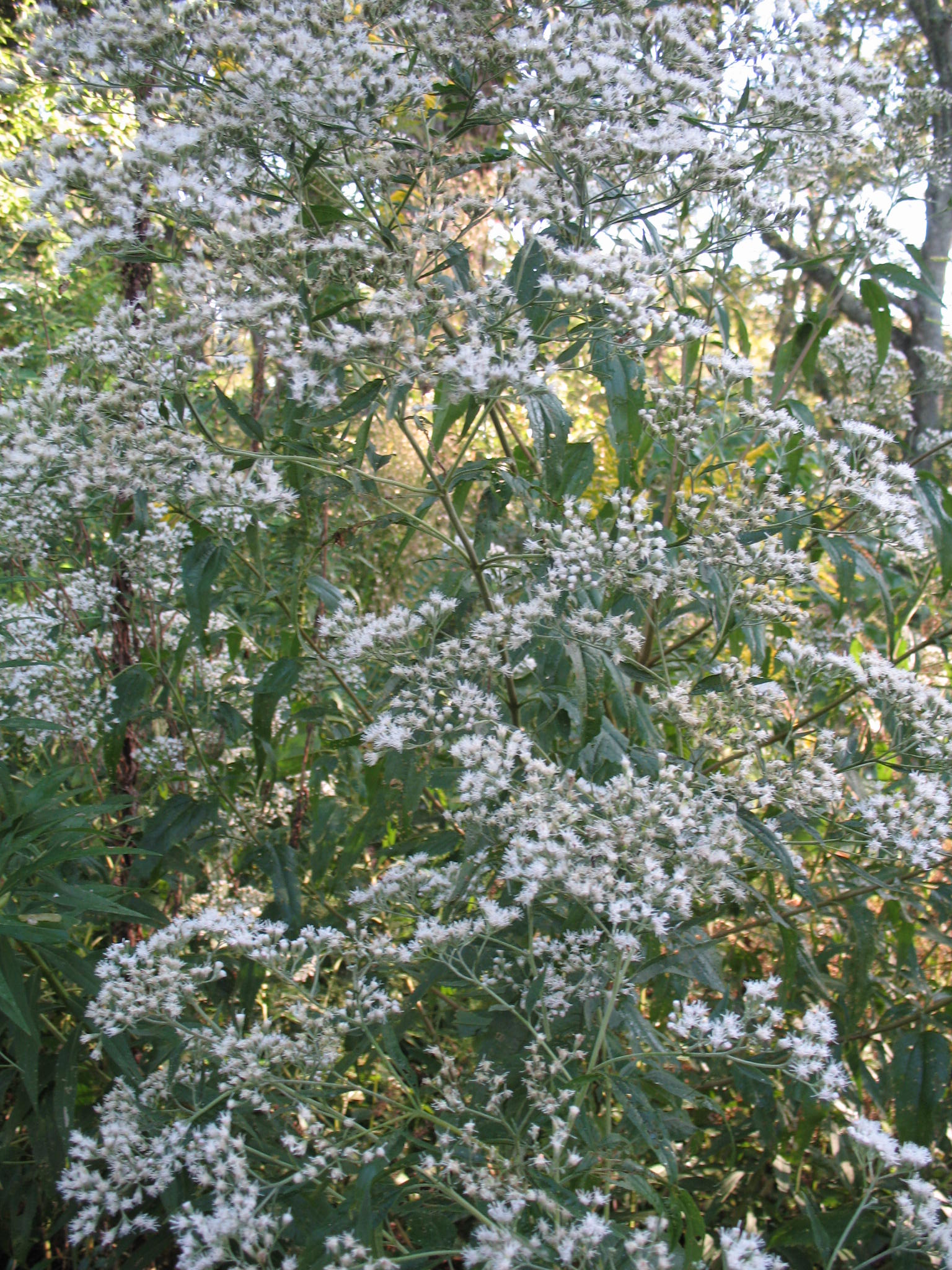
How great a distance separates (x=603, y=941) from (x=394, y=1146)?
20.9 inches

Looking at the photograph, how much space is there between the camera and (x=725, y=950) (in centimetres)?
328

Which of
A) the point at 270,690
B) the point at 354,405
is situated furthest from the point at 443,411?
the point at 270,690

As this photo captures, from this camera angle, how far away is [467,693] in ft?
6.52

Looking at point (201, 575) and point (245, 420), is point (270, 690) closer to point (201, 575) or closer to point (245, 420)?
point (201, 575)

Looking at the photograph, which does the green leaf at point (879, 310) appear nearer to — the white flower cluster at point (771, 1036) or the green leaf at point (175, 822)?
the white flower cluster at point (771, 1036)

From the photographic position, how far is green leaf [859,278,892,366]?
278cm

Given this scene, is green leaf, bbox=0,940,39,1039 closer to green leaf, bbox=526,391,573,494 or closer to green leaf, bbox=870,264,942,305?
green leaf, bbox=526,391,573,494

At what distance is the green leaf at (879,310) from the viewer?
2.78m

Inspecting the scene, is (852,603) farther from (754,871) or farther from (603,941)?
(603,941)

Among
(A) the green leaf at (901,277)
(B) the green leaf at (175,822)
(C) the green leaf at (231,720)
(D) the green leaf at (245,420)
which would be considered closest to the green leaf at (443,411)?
(D) the green leaf at (245,420)

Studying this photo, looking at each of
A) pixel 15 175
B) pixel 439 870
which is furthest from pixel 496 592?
pixel 15 175

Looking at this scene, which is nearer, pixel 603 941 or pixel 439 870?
pixel 603 941

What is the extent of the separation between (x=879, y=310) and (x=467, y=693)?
1840 millimetres

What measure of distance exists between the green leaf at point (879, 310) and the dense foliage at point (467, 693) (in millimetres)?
16
